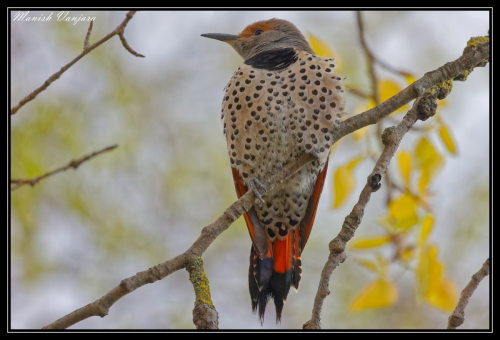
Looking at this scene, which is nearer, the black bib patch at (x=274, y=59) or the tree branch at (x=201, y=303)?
the tree branch at (x=201, y=303)

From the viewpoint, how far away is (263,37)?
4645 mm

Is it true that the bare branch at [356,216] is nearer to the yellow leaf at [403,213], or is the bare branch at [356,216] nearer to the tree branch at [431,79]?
the tree branch at [431,79]

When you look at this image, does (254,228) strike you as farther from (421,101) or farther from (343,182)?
(421,101)

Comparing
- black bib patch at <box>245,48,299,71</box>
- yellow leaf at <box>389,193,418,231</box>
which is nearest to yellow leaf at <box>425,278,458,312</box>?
yellow leaf at <box>389,193,418,231</box>

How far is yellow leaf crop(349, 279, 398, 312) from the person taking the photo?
3467 millimetres

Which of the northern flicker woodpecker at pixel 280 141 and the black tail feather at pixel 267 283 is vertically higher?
the northern flicker woodpecker at pixel 280 141

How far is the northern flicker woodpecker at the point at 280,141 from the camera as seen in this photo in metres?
3.48

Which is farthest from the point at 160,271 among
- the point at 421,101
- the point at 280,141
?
the point at 421,101

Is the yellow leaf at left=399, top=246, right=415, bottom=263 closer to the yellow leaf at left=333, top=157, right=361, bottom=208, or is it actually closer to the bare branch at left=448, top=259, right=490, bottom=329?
the yellow leaf at left=333, top=157, right=361, bottom=208

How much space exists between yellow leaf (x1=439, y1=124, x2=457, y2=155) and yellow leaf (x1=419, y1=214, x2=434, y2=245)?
1.51ft

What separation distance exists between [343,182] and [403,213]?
18.8 inches

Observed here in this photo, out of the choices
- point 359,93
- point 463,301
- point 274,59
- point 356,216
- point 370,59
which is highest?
point 370,59

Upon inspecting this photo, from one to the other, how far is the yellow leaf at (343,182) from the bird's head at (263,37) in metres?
1.31

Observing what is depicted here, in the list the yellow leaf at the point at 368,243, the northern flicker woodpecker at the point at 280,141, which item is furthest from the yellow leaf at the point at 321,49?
the yellow leaf at the point at 368,243
